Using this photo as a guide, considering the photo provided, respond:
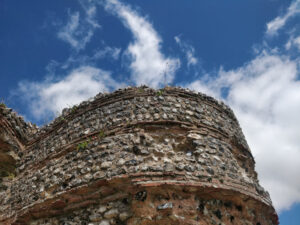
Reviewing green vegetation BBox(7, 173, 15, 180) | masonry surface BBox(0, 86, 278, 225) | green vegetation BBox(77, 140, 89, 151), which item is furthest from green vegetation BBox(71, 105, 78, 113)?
green vegetation BBox(7, 173, 15, 180)

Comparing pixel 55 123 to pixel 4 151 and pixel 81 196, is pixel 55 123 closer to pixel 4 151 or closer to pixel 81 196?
pixel 4 151

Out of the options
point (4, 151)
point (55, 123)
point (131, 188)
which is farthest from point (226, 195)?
point (4, 151)

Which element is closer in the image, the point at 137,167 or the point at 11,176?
the point at 137,167

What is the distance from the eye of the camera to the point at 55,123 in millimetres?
7125

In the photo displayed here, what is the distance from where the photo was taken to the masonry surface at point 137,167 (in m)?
4.52

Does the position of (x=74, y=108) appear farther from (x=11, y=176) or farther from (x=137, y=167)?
(x=137, y=167)

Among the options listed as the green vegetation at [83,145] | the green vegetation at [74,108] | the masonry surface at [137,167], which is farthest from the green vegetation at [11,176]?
the green vegetation at [83,145]

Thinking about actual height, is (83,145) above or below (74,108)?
below

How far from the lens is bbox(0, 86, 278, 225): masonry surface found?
452cm

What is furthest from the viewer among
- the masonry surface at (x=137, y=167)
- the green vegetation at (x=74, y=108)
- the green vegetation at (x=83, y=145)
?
the green vegetation at (x=74, y=108)

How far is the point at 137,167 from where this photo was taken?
4738 mm

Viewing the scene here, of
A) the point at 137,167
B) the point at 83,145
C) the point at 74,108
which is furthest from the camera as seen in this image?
the point at 74,108

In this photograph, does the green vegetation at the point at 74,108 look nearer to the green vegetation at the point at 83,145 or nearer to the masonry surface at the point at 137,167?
the masonry surface at the point at 137,167

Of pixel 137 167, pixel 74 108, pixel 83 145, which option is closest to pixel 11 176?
pixel 74 108
